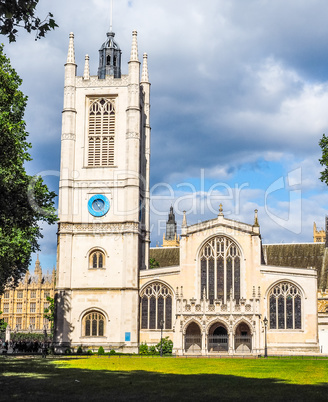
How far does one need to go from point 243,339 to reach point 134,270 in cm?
1218

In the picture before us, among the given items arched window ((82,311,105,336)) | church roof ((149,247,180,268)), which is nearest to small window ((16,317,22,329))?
church roof ((149,247,180,268))

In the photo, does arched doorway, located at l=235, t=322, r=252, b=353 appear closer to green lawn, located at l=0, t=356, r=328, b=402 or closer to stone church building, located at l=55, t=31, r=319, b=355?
stone church building, located at l=55, t=31, r=319, b=355

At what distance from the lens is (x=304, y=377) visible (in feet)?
83.0

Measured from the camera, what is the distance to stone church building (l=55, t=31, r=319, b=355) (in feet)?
183

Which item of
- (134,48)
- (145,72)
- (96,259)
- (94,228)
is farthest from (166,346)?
(134,48)

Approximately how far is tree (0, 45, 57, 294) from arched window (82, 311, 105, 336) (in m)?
22.2

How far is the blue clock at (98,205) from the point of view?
60.5 m

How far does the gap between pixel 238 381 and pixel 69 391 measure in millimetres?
7029

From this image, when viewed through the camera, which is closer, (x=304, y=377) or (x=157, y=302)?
(x=304, y=377)

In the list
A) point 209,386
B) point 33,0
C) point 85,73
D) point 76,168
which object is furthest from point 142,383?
point 85,73

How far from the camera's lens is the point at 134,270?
58406mm

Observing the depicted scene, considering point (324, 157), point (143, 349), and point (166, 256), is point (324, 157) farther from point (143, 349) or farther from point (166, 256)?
point (166, 256)

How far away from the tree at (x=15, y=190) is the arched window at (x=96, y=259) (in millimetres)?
22291

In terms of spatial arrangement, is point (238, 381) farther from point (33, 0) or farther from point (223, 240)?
point (223, 240)
